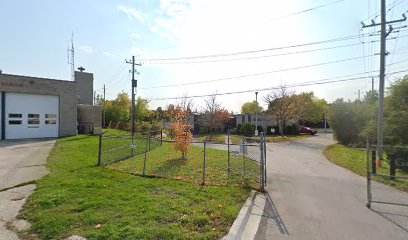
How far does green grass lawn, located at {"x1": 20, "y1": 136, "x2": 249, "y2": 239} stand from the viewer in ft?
12.9

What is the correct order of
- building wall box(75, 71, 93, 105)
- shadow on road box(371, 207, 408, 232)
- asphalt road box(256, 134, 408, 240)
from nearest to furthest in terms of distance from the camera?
asphalt road box(256, 134, 408, 240) < shadow on road box(371, 207, 408, 232) < building wall box(75, 71, 93, 105)

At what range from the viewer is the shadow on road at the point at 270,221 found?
174 inches

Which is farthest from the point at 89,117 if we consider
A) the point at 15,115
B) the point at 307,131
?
the point at 307,131

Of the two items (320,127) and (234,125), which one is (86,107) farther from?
(320,127)

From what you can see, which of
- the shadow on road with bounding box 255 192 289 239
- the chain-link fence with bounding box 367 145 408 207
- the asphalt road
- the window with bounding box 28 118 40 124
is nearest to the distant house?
the window with bounding box 28 118 40 124

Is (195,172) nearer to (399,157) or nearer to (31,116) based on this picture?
(399,157)

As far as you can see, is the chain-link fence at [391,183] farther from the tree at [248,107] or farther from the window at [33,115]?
the tree at [248,107]

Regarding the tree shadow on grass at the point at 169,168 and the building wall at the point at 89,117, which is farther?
the building wall at the point at 89,117

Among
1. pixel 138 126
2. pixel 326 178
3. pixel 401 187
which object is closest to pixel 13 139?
pixel 138 126

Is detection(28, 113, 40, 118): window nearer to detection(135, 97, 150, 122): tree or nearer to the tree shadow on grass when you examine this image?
the tree shadow on grass

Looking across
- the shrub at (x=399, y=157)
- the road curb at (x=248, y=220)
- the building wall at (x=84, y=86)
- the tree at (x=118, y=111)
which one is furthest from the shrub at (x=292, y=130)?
the road curb at (x=248, y=220)

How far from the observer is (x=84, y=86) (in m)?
32.8

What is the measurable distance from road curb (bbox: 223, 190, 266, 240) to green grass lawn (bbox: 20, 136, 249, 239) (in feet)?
0.50

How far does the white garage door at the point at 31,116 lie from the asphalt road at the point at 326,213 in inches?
721
